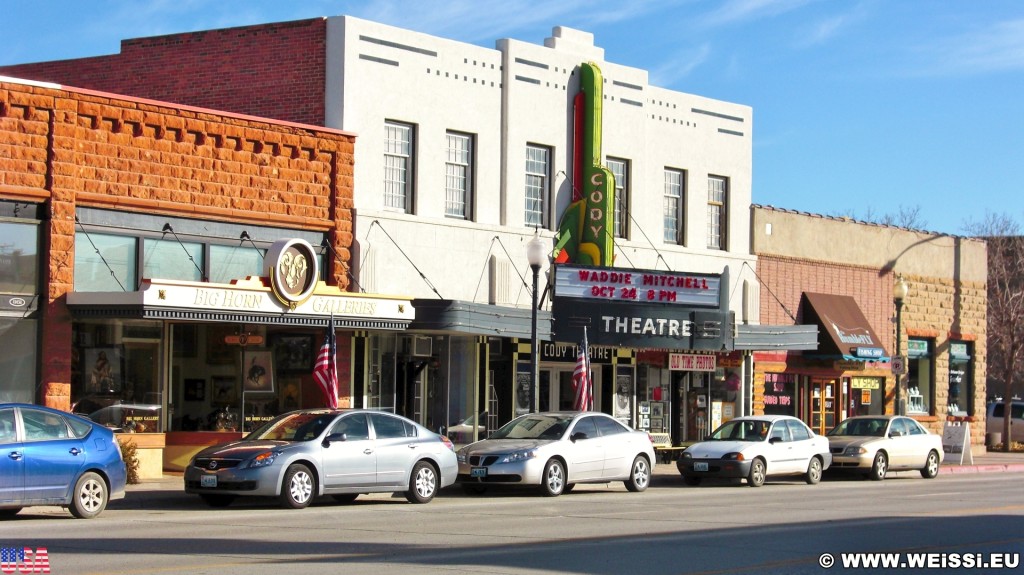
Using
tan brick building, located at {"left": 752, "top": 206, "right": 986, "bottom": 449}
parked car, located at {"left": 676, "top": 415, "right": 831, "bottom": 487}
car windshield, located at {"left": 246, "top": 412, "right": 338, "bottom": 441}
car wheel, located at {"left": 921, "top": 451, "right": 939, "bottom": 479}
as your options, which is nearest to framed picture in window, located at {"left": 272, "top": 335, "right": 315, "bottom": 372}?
car windshield, located at {"left": 246, "top": 412, "right": 338, "bottom": 441}

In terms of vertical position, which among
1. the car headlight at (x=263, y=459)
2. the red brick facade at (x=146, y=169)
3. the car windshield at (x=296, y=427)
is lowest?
the car headlight at (x=263, y=459)

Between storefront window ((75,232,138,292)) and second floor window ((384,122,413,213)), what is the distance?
609cm

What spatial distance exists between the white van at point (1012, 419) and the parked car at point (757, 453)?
936 inches

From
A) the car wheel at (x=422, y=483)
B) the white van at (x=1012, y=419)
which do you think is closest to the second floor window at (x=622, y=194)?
the car wheel at (x=422, y=483)

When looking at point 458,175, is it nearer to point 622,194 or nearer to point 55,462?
point 622,194

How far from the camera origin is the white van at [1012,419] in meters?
50.5

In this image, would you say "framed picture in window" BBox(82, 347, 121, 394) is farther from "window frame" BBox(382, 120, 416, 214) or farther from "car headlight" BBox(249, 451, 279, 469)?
"window frame" BBox(382, 120, 416, 214)

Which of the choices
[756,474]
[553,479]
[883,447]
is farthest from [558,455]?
[883,447]

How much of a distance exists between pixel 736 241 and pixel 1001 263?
19.1m

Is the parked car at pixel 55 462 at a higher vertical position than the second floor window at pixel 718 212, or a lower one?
lower

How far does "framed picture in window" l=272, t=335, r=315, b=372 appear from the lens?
2702 cm

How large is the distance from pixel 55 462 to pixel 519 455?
8.50 metres

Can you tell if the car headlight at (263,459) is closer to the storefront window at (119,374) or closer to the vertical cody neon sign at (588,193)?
the storefront window at (119,374)

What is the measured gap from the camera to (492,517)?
61.9 ft
